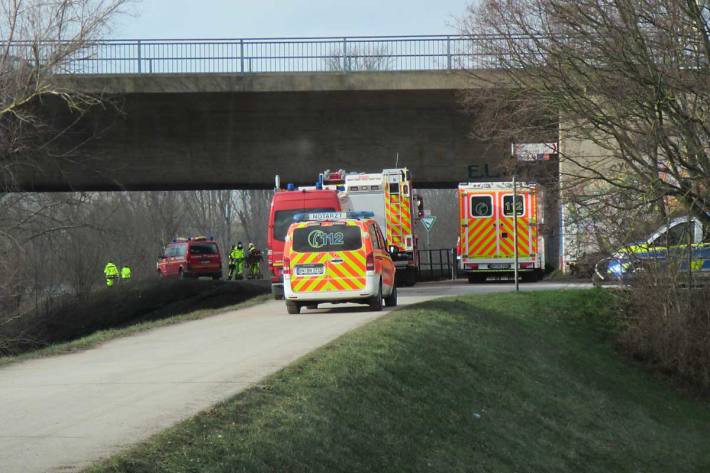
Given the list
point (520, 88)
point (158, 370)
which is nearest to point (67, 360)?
point (158, 370)

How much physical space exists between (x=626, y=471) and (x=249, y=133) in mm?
24649

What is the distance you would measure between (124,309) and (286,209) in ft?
27.9

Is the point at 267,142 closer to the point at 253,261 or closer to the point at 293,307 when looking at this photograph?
the point at 253,261

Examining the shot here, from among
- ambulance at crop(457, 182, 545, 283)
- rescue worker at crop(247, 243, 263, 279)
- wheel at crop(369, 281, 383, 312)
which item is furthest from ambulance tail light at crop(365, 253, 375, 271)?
rescue worker at crop(247, 243, 263, 279)

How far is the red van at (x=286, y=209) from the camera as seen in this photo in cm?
2700

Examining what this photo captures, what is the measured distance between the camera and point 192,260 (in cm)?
5003

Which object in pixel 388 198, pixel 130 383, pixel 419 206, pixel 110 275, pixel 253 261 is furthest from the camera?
pixel 253 261

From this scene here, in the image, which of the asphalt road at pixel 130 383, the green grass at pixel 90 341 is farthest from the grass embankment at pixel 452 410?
the green grass at pixel 90 341

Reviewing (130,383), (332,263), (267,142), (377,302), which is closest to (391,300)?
(377,302)

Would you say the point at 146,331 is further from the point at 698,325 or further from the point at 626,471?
the point at 698,325

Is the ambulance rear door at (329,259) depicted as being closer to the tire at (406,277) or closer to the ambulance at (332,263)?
the ambulance at (332,263)

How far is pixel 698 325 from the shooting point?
22109mm

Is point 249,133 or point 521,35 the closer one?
point 521,35

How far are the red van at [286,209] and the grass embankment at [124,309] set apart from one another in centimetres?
123
